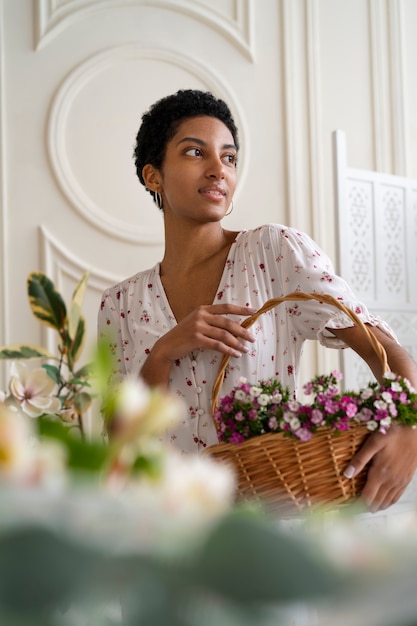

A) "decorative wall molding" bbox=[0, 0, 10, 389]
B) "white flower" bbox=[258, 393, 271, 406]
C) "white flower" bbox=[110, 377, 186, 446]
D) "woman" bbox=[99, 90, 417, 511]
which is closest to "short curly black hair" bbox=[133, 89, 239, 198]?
"woman" bbox=[99, 90, 417, 511]

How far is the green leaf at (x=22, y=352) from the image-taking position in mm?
472

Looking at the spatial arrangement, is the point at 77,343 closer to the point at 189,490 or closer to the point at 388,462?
the point at 189,490

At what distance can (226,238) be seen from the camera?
1729 millimetres

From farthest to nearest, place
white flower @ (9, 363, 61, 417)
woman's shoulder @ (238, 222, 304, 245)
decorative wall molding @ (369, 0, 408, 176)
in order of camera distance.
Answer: decorative wall molding @ (369, 0, 408, 176) → woman's shoulder @ (238, 222, 304, 245) → white flower @ (9, 363, 61, 417)

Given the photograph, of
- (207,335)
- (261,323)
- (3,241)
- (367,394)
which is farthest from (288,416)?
(3,241)

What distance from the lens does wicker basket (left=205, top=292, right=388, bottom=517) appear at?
3.30 ft

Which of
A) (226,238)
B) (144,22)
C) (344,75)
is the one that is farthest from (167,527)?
(344,75)

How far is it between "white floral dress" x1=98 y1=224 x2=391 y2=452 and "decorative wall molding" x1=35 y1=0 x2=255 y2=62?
191cm

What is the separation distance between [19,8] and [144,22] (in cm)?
50

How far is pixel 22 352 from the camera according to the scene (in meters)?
0.48

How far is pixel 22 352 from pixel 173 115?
4.39 feet

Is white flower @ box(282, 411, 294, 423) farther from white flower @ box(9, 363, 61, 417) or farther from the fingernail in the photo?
white flower @ box(9, 363, 61, 417)

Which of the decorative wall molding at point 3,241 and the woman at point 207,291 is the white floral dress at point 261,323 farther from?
the decorative wall molding at point 3,241

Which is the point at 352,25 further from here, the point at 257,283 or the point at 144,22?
the point at 257,283
